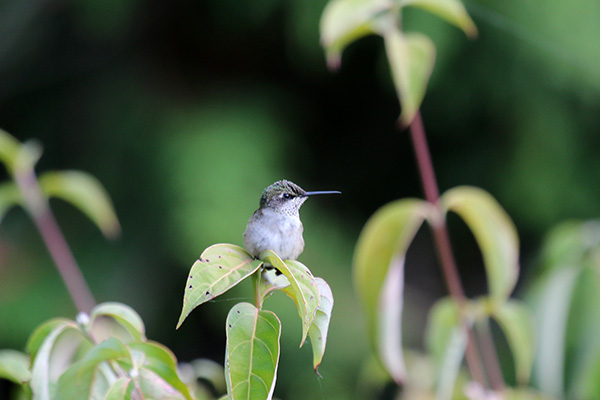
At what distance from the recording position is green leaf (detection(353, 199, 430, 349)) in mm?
1139

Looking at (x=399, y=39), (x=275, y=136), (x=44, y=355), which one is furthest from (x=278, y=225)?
(x=275, y=136)

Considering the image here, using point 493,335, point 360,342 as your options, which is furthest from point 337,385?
point 493,335

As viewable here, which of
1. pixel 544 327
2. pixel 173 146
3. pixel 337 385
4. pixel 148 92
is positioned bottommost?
pixel 544 327

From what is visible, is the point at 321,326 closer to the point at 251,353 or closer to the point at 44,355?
the point at 251,353

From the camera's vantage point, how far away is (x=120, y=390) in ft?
2.10

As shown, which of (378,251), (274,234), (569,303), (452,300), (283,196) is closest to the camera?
(274,234)

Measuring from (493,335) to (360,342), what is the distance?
0.80 m

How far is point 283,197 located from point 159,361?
404 millimetres

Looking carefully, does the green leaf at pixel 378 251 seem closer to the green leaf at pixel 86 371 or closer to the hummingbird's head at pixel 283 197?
the hummingbird's head at pixel 283 197

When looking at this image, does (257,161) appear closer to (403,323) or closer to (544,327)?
(403,323)

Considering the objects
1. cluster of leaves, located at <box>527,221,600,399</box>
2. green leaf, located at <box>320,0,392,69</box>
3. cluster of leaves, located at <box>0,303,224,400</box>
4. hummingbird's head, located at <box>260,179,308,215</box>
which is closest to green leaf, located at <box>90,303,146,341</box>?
cluster of leaves, located at <box>0,303,224,400</box>

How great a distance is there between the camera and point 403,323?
11.6 feet

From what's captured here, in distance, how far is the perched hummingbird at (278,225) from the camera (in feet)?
2.78

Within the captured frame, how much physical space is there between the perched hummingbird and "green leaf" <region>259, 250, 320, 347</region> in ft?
0.37
